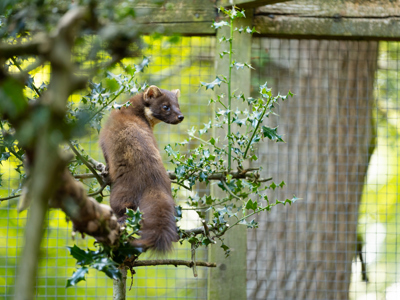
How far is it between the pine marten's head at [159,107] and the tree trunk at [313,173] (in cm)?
88

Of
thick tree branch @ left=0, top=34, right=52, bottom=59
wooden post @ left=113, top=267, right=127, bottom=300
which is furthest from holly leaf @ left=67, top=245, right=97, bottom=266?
thick tree branch @ left=0, top=34, right=52, bottom=59

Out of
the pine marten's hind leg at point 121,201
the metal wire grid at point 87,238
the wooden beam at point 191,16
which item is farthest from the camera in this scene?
the metal wire grid at point 87,238

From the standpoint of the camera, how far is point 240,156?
227 cm

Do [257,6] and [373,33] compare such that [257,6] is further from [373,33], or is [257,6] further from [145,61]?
[145,61]

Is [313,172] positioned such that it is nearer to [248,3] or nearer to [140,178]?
[248,3]

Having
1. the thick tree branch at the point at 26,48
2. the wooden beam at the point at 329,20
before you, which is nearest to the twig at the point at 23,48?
the thick tree branch at the point at 26,48

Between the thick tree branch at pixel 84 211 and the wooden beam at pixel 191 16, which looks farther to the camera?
the wooden beam at pixel 191 16

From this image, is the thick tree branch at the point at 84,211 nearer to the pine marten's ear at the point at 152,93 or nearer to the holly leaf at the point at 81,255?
the holly leaf at the point at 81,255

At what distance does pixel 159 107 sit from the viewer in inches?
132

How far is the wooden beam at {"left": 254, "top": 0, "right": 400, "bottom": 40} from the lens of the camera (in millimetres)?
2727

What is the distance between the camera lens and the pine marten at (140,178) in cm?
196

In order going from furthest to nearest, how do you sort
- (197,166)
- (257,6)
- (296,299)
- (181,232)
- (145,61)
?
(296,299), (257,6), (197,166), (181,232), (145,61)

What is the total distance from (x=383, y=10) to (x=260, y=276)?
2.31 metres

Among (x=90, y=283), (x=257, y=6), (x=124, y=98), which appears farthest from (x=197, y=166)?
(x=90, y=283)
